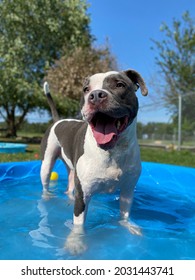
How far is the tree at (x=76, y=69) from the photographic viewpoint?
1618 centimetres

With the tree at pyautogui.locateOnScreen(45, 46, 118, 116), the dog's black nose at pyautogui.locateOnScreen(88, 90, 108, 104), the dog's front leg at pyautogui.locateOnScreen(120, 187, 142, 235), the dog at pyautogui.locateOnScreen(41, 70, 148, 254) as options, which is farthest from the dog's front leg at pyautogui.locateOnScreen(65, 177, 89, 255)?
the tree at pyautogui.locateOnScreen(45, 46, 118, 116)

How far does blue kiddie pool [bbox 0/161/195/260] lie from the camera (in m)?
2.71

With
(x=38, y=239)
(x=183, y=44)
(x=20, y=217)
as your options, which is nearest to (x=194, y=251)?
(x=38, y=239)

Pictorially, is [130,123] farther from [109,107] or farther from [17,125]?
[17,125]

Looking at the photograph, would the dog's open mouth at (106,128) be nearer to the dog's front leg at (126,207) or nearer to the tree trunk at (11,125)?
the dog's front leg at (126,207)

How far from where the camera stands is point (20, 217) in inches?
149

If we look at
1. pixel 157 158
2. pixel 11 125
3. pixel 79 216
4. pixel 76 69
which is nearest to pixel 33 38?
pixel 76 69

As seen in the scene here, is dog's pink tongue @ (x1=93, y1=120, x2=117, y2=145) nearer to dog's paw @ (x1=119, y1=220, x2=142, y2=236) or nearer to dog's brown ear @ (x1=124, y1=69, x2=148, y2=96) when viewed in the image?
dog's brown ear @ (x1=124, y1=69, x2=148, y2=96)

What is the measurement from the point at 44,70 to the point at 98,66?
4528mm

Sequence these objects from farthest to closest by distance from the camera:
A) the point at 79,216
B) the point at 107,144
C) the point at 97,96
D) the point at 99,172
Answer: the point at 79,216 → the point at 99,172 → the point at 107,144 → the point at 97,96

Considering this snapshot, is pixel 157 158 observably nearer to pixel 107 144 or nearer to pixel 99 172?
pixel 99 172

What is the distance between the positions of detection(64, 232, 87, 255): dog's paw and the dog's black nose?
126 cm

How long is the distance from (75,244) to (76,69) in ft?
46.7

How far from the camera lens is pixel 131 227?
330cm
